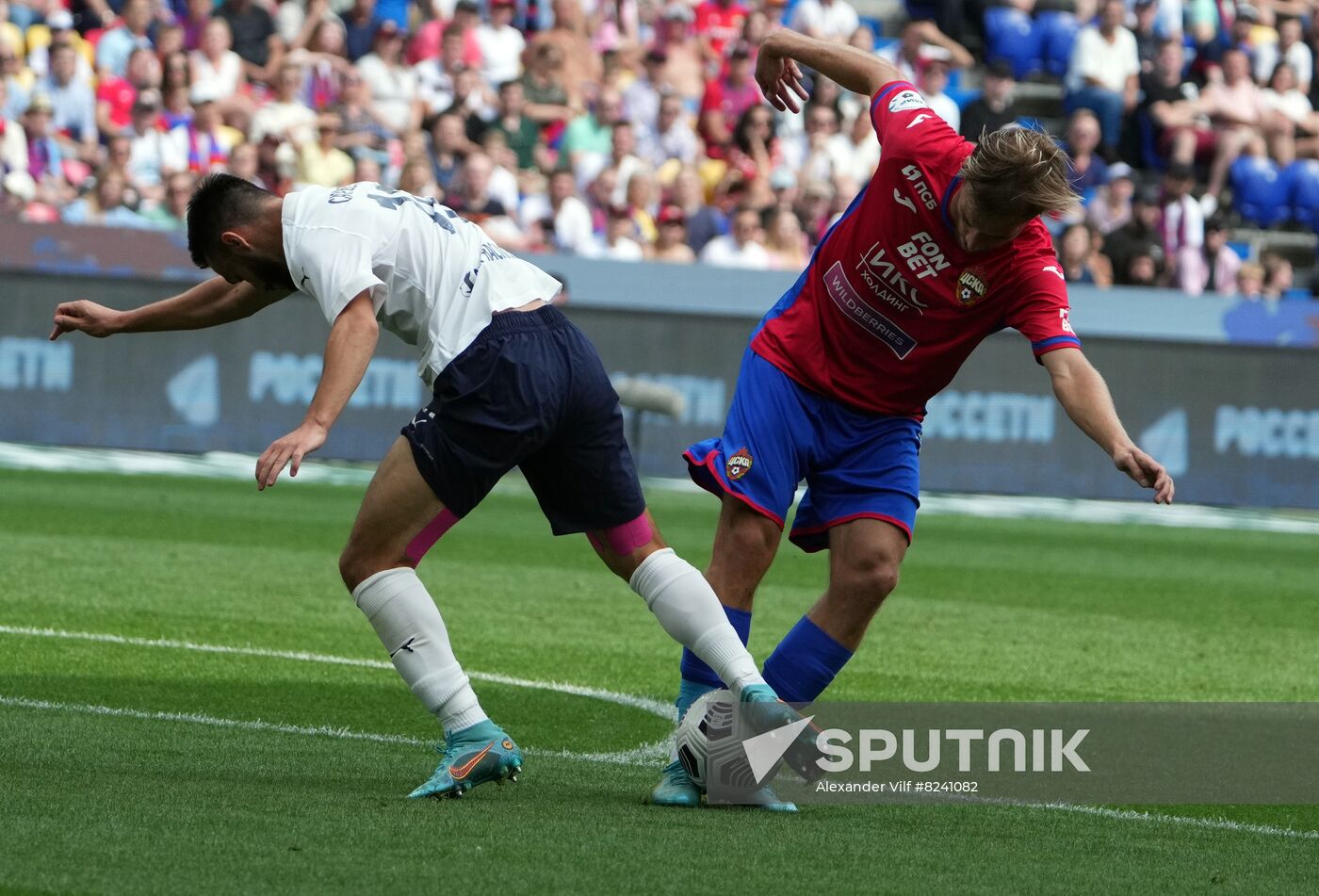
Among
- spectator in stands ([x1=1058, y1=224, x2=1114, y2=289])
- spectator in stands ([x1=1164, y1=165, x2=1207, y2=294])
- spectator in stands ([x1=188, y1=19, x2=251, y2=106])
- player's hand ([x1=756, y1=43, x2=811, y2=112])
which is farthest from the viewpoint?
spectator in stands ([x1=1164, y1=165, x2=1207, y2=294])

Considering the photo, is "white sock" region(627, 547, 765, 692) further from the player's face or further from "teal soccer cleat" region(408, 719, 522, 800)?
the player's face

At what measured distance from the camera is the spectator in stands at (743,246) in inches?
725

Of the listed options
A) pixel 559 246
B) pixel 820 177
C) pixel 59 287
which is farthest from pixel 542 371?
pixel 820 177

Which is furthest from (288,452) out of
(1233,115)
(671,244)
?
(1233,115)

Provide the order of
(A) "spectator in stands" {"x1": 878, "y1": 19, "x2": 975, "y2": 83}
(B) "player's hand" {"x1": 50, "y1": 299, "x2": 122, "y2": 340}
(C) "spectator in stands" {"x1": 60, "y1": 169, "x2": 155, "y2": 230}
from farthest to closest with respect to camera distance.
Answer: (A) "spectator in stands" {"x1": 878, "y1": 19, "x2": 975, "y2": 83}
(C) "spectator in stands" {"x1": 60, "y1": 169, "x2": 155, "y2": 230}
(B) "player's hand" {"x1": 50, "y1": 299, "x2": 122, "y2": 340}

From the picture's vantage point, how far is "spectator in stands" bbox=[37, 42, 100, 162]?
58.7 ft

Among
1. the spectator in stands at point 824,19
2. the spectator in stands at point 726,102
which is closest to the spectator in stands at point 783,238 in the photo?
the spectator in stands at point 726,102

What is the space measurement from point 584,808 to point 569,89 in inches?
620

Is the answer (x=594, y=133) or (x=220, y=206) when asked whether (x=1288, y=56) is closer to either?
(x=594, y=133)

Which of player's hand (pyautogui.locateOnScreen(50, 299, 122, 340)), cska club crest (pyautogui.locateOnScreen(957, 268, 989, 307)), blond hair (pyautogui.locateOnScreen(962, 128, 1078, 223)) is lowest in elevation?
player's hand (pyautogui.locateOnScreen(50, 299, 122, 340))

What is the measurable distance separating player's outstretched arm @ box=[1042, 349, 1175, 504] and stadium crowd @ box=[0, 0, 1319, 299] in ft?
41.5

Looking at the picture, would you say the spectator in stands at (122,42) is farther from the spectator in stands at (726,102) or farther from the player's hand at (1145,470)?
the player's hand at (1145,470)

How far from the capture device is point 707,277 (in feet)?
57.5

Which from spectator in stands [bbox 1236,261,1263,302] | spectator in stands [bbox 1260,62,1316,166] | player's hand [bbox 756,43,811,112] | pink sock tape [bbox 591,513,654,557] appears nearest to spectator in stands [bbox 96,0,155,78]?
spectator in stands [bbox 1236,261,1263,302]
